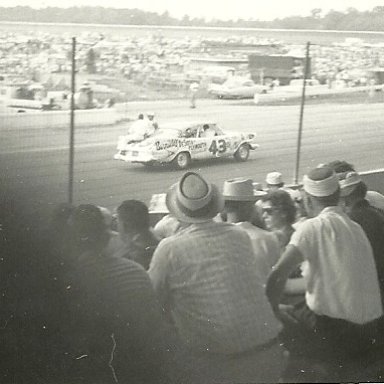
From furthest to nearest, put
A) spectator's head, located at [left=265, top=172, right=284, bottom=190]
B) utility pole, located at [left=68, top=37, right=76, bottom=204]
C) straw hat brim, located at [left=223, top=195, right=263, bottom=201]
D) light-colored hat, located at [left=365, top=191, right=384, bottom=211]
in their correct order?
light-colored hat, located at [left=365, top=191, right=384, bottom=211] → spectator's head, located at [left=265, top=172, right=284, bottom=190] → straw hat brim, located at [left=223, top=195, right=263, bottom=201] → utility pole, located at [left=68, top=37, right=76, bottom=204]

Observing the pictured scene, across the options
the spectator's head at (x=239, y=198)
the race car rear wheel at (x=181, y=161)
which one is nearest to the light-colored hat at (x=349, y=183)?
the spectator's head at (x=239, y=198)

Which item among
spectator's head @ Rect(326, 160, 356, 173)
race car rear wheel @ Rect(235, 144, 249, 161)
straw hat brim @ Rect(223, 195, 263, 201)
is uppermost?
race car rear wheel @ Rect(235, 144, 249, 161)

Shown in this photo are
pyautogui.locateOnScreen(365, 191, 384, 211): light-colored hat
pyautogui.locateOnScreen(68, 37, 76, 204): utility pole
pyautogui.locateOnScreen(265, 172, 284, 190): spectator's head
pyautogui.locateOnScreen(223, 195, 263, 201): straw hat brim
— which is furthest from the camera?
pyautogui.locateOnScreen(365, 191, 384, 211): light-colored hat

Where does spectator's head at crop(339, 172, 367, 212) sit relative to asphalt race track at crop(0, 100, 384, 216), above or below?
below

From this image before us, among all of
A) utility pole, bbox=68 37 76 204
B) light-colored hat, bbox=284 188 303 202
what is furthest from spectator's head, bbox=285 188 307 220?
utility pole, bbox=68 37 76 204

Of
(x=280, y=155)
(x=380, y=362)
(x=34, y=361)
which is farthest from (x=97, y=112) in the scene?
(x=380, y=362)

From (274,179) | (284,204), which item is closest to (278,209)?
(284,204)

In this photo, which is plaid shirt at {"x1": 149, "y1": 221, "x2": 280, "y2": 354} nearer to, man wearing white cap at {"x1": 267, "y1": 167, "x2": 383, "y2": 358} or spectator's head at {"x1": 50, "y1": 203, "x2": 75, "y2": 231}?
man wearing white cap at {"x1": 267, "y1": 167, "x2": 383, "y2": 358}
